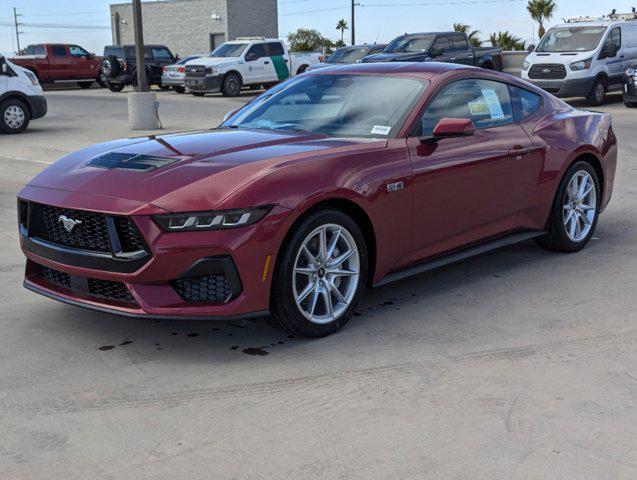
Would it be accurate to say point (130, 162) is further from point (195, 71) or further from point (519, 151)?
point (195, 71)

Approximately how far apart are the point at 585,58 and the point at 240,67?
1198 cm

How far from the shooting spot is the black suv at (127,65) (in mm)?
32031

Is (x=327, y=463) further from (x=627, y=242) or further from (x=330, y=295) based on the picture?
(x=627, y=242)

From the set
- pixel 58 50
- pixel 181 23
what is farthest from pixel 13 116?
pixel 181 23

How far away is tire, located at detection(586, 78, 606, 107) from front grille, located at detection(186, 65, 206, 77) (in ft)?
40.3

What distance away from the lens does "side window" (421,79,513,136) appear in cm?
577

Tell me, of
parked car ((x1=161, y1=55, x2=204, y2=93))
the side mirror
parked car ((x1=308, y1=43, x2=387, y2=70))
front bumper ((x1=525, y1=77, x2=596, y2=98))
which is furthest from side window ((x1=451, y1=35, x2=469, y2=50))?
the side mirror

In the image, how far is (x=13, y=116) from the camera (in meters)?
17.1

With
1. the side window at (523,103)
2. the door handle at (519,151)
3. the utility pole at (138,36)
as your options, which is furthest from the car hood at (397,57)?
the door handle at (519,151)

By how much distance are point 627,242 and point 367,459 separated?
469 centimetres

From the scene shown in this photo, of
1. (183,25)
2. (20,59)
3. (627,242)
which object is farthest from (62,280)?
(183,25)

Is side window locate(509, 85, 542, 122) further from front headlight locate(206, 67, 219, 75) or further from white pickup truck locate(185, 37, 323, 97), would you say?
front headlight locate(206, 67, 219, 75)

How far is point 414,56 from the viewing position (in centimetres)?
2633

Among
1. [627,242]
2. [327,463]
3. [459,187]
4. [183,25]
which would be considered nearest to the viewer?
[327,463]
